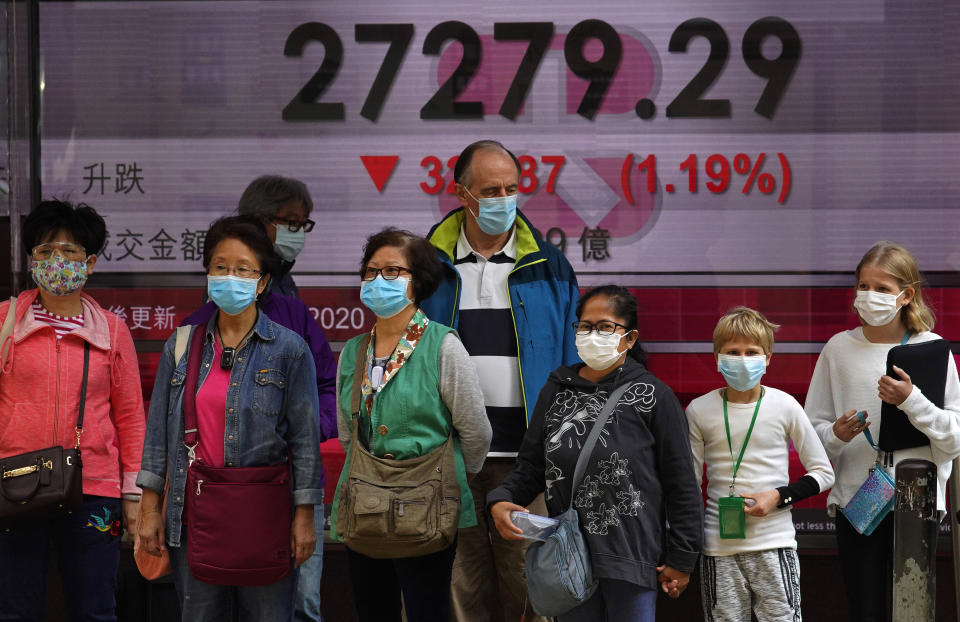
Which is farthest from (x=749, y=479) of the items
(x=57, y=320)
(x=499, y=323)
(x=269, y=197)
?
(x=57, y=320)

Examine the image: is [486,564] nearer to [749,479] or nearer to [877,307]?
[749,479]

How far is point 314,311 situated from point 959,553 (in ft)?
10.7

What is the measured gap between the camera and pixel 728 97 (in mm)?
5695

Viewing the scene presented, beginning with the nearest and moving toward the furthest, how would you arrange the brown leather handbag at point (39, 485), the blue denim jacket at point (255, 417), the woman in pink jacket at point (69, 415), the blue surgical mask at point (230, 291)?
the blue denim jacket at point (255, 417) < the blue surgical mask at point (230, 291) < the brown leather handbag at point (39, 485) < the woman in pink jacket at point (69, 415)

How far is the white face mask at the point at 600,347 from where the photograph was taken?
394 centimetres

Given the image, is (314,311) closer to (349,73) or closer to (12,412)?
(349,73)

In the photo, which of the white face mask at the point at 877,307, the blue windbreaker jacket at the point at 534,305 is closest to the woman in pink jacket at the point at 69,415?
the blue windbreaker jacket at the point at 534,305

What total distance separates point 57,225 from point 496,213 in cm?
179

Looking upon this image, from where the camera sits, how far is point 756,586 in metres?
4.30

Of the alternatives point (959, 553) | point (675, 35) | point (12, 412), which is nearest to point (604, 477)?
point (959, 553)

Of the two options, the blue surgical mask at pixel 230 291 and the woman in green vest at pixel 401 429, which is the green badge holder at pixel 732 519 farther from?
the blue surgical mask at pixel 230 291

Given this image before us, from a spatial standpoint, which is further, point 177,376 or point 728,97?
point 728,97

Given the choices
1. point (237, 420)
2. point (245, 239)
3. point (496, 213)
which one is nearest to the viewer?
point (237, 420)

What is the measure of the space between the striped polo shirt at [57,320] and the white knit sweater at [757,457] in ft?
8.26
